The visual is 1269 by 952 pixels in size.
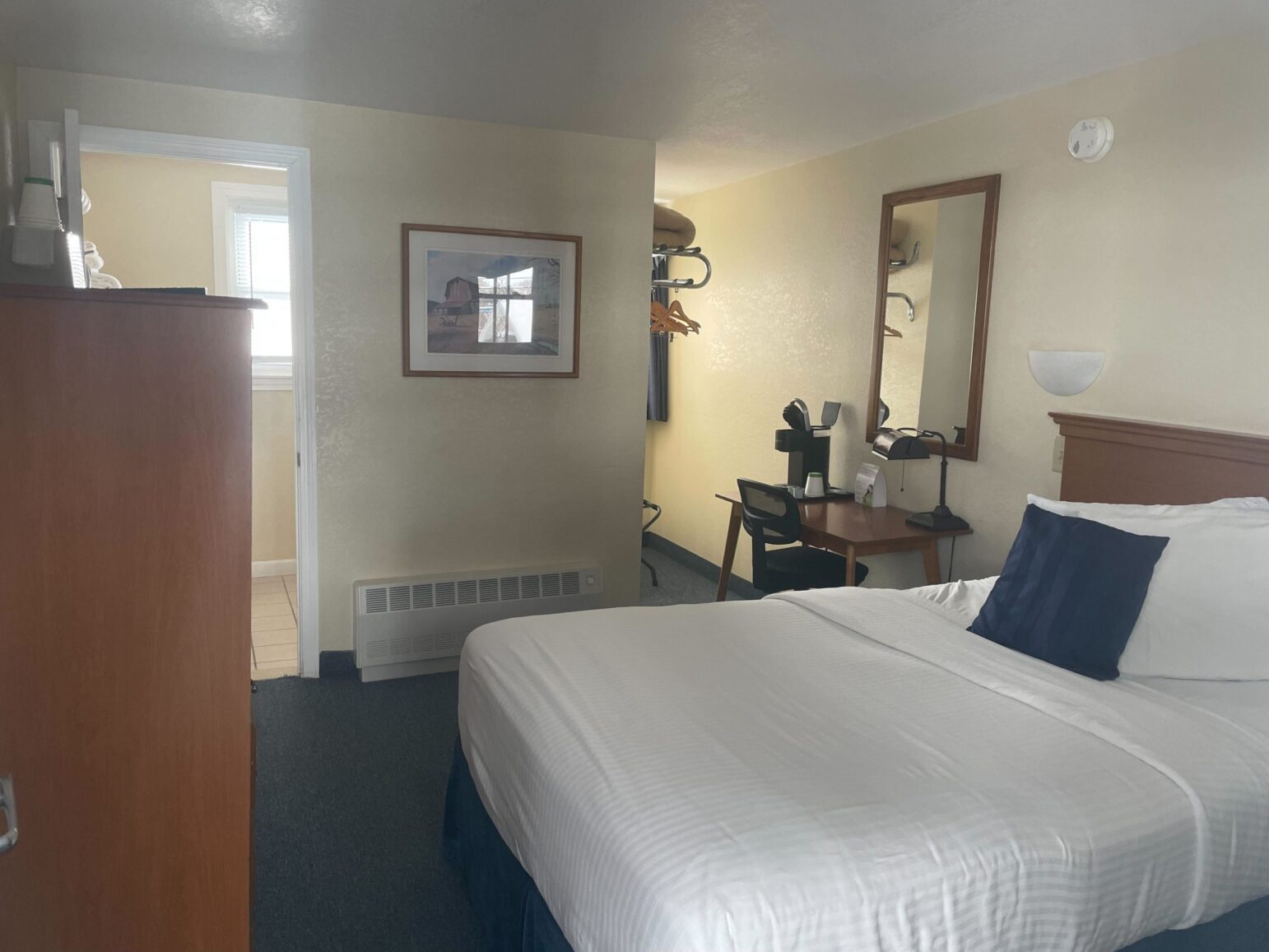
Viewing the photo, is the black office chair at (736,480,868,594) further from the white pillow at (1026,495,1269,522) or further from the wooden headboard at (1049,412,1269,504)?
the white pillow at (1026,495,1269,522)

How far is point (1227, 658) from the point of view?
214 cm

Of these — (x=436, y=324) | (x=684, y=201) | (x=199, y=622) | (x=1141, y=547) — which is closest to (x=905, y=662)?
(x=1141, y=547)

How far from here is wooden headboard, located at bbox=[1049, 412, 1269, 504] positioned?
2.47m

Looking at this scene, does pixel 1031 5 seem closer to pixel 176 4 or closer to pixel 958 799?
pixel 958 799

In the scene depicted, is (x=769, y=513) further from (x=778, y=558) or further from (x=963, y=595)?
(x=963, y=595)

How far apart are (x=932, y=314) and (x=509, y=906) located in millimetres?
2752

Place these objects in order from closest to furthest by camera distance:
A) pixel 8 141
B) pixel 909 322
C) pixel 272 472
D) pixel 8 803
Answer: pixel 8 803 → pixel 8 141 → pixel 909 322 → pixel 272 472

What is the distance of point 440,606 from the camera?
12.4ft

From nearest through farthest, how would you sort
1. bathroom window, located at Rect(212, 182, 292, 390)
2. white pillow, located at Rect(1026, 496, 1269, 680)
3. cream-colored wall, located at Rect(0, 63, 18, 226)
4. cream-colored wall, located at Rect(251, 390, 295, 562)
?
white pillow, located at Rect(1026, 496, 1269, 680) < cream-colored wall, located at Rect(0, 63, 18, 226) < bathroom window, located at Rect(212, 182, 292, 390) < cream-colored wall, located at Rect(251, 390, 295, 562)

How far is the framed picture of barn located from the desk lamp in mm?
1402

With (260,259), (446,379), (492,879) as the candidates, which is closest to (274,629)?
(446,379)

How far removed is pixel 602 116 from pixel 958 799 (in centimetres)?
291

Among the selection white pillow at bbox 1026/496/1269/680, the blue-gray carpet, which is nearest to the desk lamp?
white pillow at bbox 1026/496/1269/680

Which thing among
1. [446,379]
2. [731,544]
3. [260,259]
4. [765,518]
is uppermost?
[260,259]
